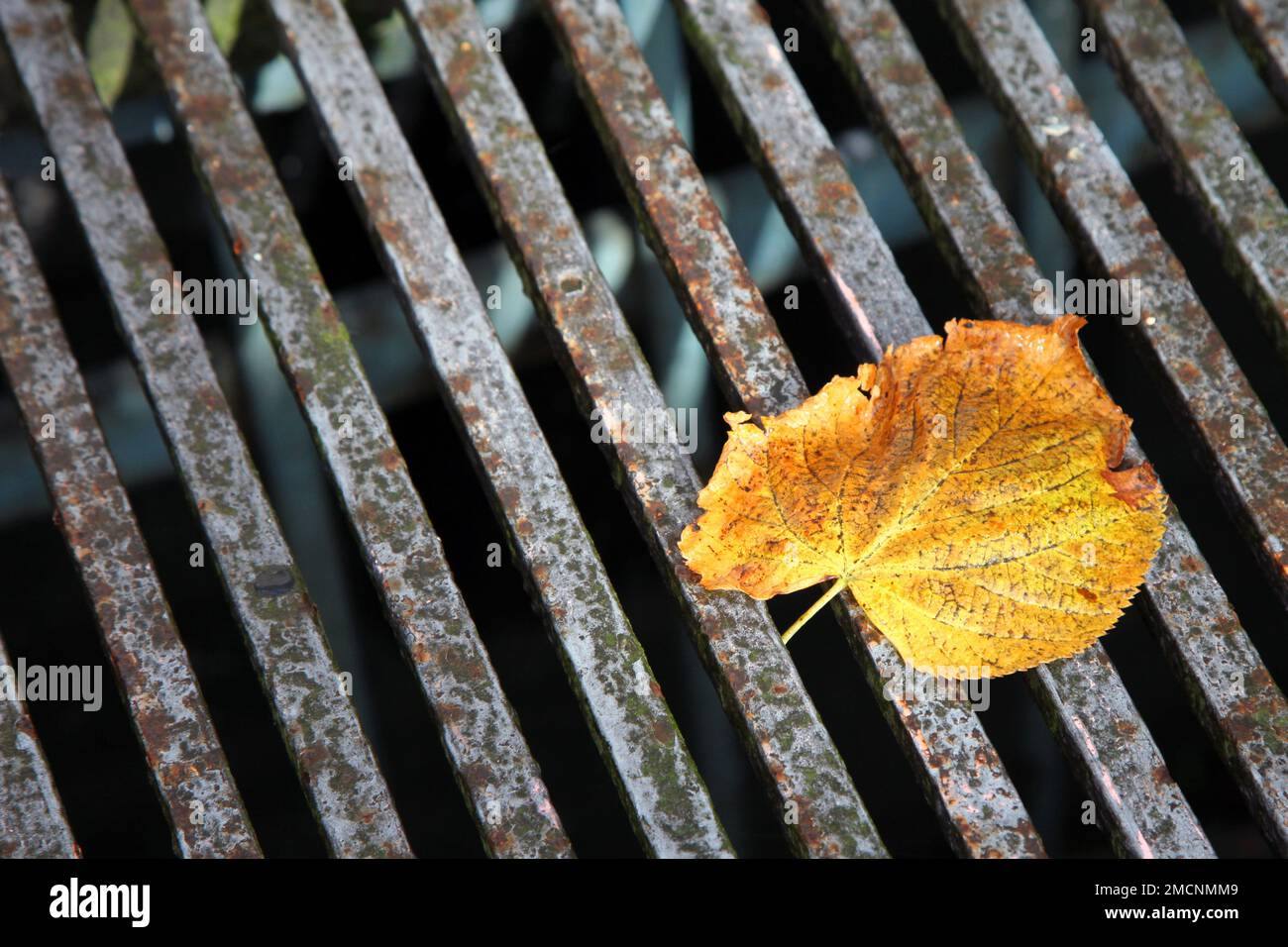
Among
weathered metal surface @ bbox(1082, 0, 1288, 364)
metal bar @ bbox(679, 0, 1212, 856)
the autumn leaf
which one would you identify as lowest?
metal bar @ bbox(679, 0, 1212, 856)

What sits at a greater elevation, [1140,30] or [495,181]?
[495,181]

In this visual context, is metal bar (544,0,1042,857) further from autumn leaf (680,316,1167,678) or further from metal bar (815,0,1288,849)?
metal bar (815,0,1288,849)

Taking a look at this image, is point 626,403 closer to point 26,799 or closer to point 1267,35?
point 26,799

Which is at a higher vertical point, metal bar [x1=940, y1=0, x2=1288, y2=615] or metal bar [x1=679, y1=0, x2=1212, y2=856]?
metal bar [x1=940, y1=0, x2=1288, y2=615]

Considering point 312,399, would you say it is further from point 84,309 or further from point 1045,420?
point 84,309

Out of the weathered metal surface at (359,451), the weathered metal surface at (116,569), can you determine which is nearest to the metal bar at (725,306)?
the weathered metal surface at (359,451)

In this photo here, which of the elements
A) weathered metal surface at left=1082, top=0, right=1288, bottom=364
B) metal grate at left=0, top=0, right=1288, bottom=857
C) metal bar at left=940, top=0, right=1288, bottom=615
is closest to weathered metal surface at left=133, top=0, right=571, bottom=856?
metal grate at left=0, top=0, right=1288, bottom=857
